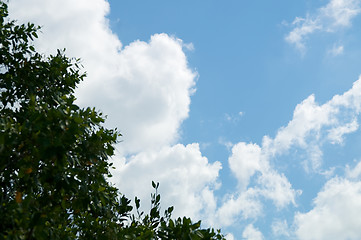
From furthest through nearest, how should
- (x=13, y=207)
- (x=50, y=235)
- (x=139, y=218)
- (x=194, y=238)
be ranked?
(x=139, y=218) → (x=194, y=238) → (x=50, y=235) → (x=13, y=207)

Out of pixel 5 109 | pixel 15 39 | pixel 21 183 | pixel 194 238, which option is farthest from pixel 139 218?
pixel 15 39

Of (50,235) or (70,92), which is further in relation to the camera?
(70,92)

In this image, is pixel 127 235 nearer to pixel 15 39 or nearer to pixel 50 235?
pixel 50 235

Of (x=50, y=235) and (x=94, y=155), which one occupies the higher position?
(x=94, y=155)

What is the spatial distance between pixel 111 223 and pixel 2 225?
1997 millimetres

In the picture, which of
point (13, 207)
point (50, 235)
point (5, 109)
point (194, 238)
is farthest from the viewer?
point (5, 109)

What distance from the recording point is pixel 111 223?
6863 millimetres

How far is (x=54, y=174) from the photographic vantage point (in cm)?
583

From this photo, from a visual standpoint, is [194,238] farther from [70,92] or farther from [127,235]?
[70,92]

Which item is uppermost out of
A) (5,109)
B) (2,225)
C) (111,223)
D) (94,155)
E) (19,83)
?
(19,83)

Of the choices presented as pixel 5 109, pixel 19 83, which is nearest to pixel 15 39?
pixel 19 83

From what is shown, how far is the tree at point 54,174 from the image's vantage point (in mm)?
5227

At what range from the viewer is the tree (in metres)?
5.23

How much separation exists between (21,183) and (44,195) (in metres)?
0.44
